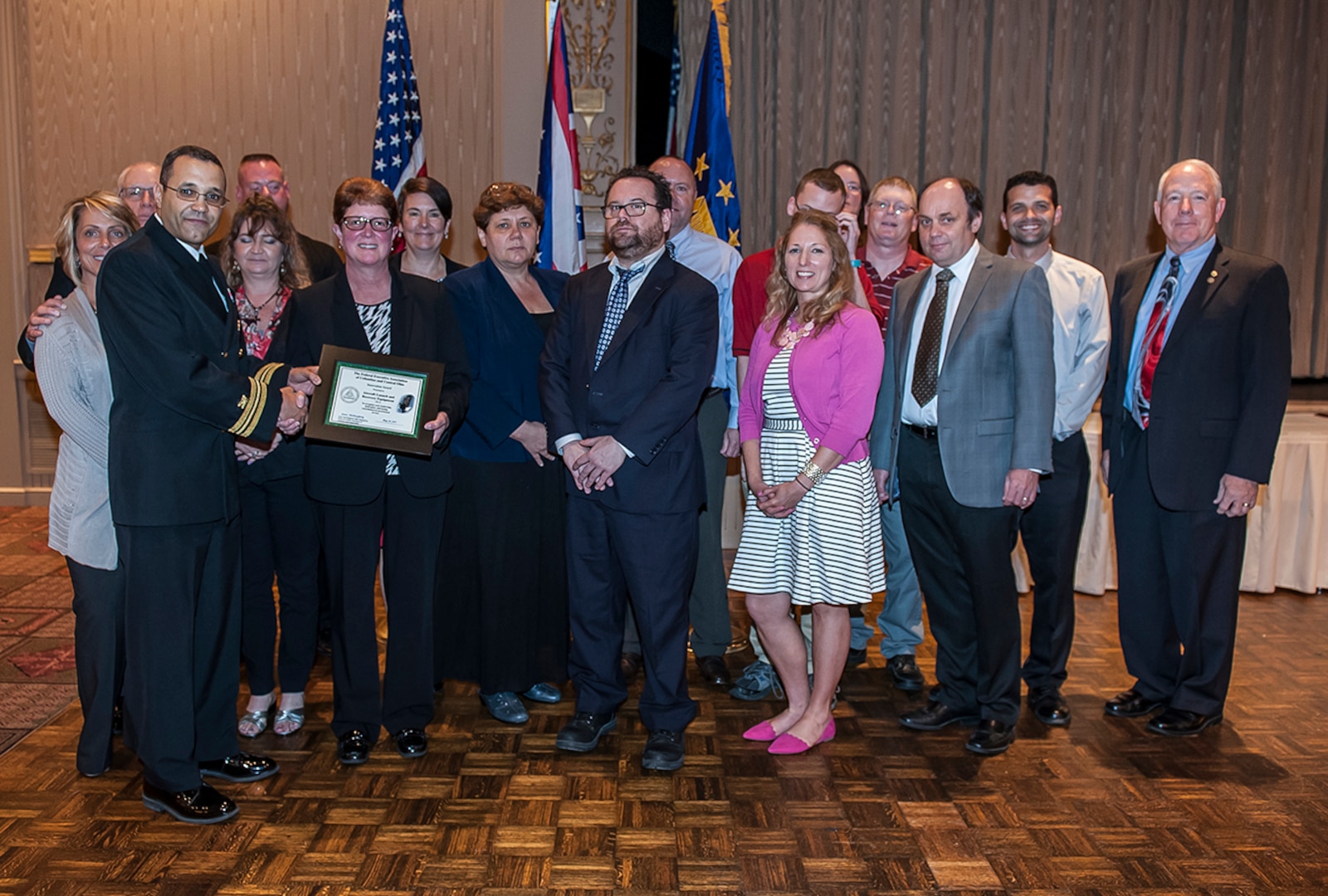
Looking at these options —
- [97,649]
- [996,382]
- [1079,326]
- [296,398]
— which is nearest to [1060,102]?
[1079,326]

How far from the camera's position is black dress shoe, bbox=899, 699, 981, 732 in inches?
138

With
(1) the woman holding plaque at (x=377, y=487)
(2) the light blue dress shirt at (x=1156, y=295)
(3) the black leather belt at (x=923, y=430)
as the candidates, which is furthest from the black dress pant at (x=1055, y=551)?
(1) the woman holding plaque at (x=377, y=487)

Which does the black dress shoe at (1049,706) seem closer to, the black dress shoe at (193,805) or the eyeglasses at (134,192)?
the black dress shoe at (193,805)

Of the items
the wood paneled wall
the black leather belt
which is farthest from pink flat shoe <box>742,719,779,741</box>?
the wood paneled wall

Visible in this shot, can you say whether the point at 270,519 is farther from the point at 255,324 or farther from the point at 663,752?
the point at 663,752

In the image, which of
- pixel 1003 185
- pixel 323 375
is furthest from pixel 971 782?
pixel 1003 185

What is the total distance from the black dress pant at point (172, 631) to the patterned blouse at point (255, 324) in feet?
2.03

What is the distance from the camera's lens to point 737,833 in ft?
9.08

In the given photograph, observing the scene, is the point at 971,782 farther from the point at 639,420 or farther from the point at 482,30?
the point at 482,30

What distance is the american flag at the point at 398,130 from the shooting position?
5.74 m

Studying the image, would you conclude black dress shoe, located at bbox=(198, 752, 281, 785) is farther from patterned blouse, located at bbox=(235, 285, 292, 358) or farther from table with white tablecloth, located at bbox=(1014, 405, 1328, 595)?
table with white tablecloth, located at bbox=(1014, 405, 1328, 595)

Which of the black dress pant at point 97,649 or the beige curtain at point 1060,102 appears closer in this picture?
the black dress pant at point 97,649

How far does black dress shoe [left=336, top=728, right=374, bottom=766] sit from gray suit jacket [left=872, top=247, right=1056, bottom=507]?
1949 millimetres

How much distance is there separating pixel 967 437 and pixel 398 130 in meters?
3.88
